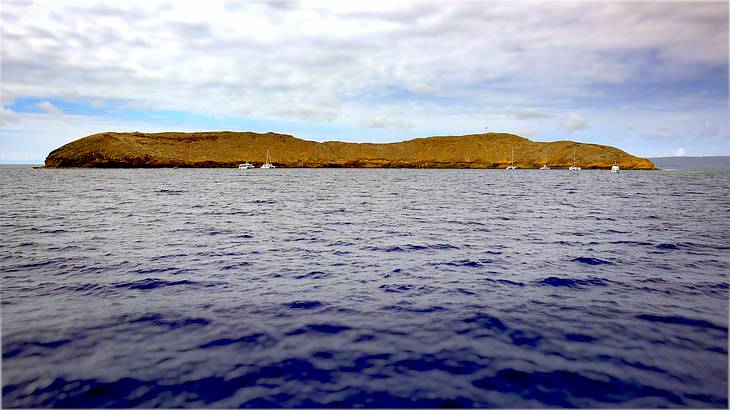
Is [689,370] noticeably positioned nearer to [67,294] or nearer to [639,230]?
[67,294]

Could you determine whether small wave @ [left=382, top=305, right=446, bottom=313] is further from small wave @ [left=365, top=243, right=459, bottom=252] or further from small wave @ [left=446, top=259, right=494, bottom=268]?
small wave @ [left=365, top=243, right=459, bottom=252]

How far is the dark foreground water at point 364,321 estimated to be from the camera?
6934mm

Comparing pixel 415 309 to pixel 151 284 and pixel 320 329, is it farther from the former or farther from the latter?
pixel 151 284

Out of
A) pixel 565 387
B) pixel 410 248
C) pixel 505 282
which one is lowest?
pixel 565 387

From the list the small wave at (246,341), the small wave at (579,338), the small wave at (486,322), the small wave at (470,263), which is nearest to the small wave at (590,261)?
the small wave at (470,263)

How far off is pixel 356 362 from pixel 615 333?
590 centimetres

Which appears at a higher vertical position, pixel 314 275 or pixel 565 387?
pixel 314 275

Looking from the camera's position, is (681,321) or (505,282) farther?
(505,282)

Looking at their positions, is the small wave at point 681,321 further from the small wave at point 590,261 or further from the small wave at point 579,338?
the small wave at point 590,261

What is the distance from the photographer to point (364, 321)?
9898mm

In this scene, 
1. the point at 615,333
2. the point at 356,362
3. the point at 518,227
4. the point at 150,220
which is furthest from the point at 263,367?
the point at 150,220

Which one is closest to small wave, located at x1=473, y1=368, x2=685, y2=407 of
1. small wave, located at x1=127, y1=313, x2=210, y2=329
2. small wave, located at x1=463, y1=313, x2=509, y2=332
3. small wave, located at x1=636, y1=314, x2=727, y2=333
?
small wave, located at x1=463, y1=313, x2=509, y2=332

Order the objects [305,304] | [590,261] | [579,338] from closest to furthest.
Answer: [579,338], [305,304], [590,261]

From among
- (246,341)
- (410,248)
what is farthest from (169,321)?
(410,248)
